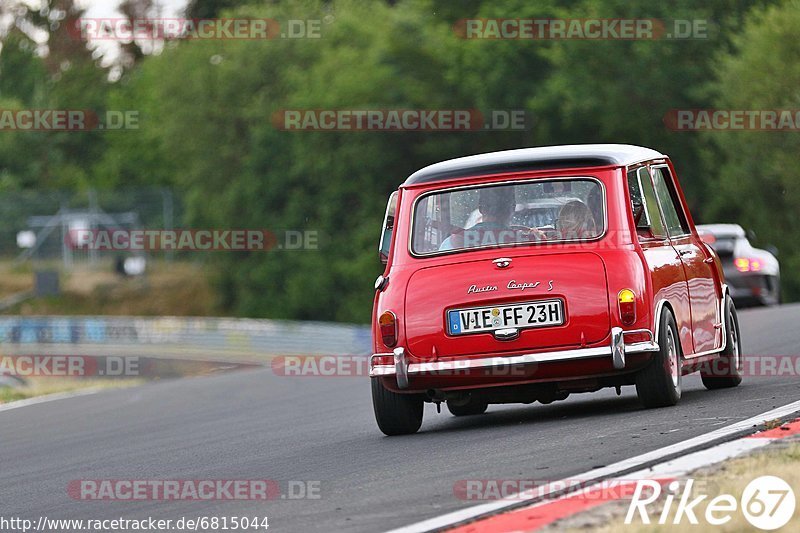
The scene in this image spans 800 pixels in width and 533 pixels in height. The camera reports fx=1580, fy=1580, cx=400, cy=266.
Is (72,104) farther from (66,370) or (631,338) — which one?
(631,338)

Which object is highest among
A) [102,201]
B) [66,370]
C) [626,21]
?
[626,21]

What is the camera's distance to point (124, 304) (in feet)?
229

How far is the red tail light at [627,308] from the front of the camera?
9531 millimetres

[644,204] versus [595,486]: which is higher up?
[644,204]

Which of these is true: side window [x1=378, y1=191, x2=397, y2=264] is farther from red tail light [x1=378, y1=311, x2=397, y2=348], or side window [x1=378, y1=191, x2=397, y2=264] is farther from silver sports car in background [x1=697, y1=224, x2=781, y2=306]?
silver sports car in background [x1=697, y1=224, x2=781, y2=306]

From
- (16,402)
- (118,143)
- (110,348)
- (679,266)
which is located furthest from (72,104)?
(679,266)

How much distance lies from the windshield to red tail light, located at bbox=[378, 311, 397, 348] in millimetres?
524

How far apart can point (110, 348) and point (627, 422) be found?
49.1 metres

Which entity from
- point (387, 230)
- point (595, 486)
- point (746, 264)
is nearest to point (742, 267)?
point (746, 264)

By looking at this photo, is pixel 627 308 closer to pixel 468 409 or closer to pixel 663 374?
pixel 663 374

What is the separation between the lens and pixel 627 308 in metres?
9.54

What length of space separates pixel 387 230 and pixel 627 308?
2143mm

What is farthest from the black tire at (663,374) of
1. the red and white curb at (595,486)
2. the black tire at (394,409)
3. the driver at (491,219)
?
the red and white curb at (595,486)

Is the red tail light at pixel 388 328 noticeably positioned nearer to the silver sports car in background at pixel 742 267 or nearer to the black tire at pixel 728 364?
the black tire at pixel 728 364
